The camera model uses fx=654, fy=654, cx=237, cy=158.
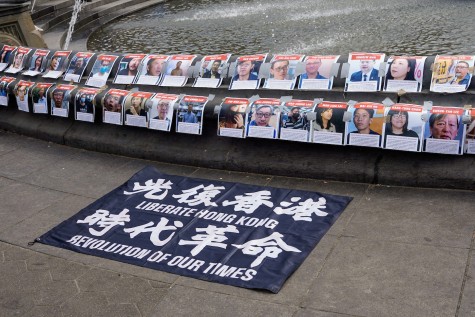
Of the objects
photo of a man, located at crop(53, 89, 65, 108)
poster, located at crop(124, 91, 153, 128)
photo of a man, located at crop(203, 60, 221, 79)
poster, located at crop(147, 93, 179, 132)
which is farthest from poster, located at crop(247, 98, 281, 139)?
photo of a man, located at crop(53, 89, 65, 108)

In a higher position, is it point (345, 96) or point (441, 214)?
point (345, 96)

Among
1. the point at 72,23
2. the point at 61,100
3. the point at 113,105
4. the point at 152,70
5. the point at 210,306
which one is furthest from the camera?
the point at 72,23

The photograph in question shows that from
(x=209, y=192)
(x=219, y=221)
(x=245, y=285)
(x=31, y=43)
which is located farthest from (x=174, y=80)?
(x=31, y=43)

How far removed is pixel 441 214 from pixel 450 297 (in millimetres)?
1214

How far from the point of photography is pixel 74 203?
251 inches

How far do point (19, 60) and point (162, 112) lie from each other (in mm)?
3139

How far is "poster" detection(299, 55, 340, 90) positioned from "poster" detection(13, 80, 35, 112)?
3.79 metres

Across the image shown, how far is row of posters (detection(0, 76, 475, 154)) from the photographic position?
5621mm

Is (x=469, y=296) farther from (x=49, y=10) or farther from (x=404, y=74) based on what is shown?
(x=49, y=10)

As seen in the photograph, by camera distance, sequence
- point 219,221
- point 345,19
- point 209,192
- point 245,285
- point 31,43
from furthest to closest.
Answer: point 345,19, point 31,43, point 209,192, point 219,221, point 245,285

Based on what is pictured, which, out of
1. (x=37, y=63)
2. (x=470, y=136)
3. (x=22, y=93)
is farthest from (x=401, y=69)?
(x=37, y=63)

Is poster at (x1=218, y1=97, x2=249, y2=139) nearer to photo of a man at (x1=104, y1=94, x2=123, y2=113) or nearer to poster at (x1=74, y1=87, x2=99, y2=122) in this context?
photo of a man at (x1=104, y1=94, x2=123, y2=113)

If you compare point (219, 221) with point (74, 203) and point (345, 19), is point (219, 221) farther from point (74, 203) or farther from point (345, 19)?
point (345, 19)

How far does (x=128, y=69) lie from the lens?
7.78m
